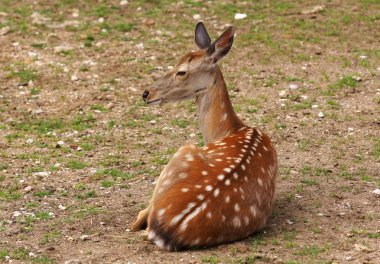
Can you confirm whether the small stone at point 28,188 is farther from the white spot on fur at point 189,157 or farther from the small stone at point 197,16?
the small stone at point 197,16

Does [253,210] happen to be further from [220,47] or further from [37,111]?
[37,111]

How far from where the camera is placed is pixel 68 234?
7035 millimetres

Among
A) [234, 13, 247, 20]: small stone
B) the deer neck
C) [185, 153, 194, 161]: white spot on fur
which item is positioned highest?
[185, 153, 194, 161]: white spot on fur

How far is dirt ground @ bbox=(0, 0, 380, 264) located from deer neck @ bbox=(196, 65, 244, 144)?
0.70m

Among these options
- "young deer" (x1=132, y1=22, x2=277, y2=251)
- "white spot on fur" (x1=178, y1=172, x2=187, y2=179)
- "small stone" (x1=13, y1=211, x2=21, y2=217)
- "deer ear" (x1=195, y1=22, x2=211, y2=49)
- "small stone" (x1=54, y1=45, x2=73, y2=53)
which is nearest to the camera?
"young deer" (x1=132, y1=22, x2=277, y2=251)

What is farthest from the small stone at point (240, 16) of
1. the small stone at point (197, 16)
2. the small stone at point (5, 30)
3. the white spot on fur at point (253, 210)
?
the white spot on fur at point (253, 210)

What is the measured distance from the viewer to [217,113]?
8.13 metres

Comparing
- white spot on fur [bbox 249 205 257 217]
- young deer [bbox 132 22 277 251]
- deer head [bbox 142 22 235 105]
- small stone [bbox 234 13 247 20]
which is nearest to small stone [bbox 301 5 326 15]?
small stone [bbox 234 13 247 20]

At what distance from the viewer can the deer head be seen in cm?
822

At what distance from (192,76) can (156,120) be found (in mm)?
1821

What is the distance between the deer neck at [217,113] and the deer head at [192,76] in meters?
0.06

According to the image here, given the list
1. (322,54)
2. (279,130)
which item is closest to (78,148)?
(279,130)

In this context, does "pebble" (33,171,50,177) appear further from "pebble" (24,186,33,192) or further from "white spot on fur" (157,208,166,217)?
"white spot on fur" (157,208,166,217)

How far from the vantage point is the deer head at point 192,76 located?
8219 mm
